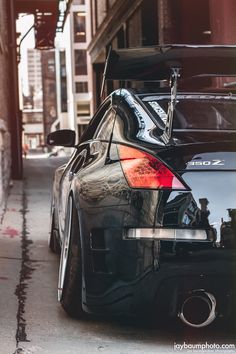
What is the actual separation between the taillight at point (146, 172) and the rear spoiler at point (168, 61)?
2.68 feet

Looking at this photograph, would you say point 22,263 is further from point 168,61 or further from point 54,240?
point 168,61

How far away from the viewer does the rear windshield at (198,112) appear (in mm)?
3988

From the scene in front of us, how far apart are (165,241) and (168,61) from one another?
56.3 inches

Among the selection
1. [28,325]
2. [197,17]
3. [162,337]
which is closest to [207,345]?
[162,337]

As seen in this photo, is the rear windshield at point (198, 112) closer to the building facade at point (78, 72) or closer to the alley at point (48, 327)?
the alley at point (48, 327)

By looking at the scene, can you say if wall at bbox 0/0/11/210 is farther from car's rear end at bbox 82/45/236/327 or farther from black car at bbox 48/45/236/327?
car's rear end at bbox 82/45/236/327

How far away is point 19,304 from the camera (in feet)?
15.1

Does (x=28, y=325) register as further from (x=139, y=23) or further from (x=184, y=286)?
(x=139, y=23)

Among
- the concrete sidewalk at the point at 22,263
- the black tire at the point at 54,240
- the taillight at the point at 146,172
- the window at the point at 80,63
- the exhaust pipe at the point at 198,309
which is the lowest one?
the concrete sidewalk at the point at 22,263

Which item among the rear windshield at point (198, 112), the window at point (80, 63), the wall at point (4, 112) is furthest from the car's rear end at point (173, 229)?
the window at point (80, 63)

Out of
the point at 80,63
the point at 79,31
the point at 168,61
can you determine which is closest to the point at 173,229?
the point at 168,61

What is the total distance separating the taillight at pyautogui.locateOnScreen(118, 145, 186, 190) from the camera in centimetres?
345

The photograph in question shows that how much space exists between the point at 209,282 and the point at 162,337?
2.18 ft

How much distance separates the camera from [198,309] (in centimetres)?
354
